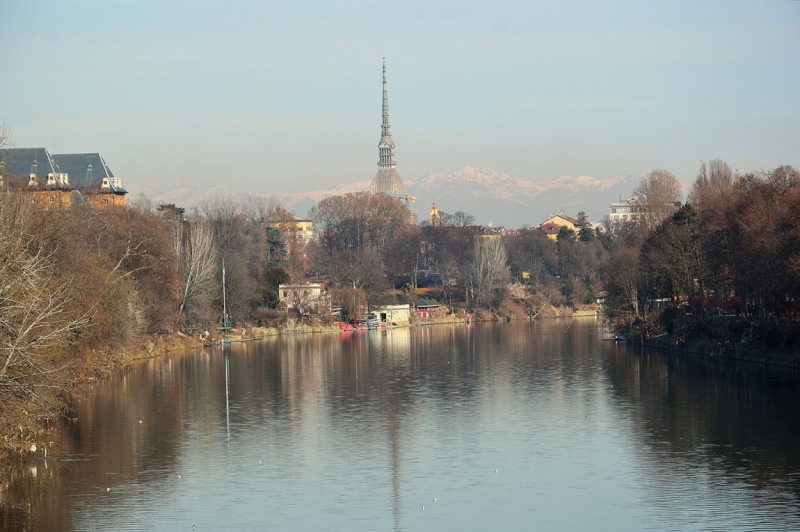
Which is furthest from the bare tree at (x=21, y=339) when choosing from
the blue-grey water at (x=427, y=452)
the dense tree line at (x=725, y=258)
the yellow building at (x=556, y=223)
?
the yellow building at (x=556, y=223)

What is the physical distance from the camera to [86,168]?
8300 cm

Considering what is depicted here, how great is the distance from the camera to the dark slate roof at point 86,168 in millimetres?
81688

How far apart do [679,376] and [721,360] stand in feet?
21.6

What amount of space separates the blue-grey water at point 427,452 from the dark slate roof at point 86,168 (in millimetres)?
36836

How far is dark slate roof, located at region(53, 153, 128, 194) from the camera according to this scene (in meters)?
81.7

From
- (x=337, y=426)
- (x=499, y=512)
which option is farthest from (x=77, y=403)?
(x=499, y=512)

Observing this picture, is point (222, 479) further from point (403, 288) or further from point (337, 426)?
point (403, 288)

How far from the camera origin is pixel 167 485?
947 inches

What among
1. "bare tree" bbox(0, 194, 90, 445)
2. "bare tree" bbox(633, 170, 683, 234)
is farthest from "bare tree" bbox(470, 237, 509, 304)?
"bare tree" bbox(0, 194, 90, 445)

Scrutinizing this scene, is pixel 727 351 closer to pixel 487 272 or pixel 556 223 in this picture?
pixel 487 272

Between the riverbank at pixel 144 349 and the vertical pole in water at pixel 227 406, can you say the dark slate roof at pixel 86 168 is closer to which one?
the riverbank at pixel 144 349

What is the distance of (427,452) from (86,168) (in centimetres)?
6276

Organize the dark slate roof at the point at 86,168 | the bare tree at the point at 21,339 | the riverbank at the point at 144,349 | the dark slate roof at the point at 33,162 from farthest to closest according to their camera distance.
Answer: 1. the dark slate roof at the point at 86,168
2. the dark slate roof at the point at 33,162
3. the riverbank at the point at 144,349
4. the bare tree at the point at 21,339

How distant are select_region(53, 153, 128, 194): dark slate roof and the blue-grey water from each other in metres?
36.8
